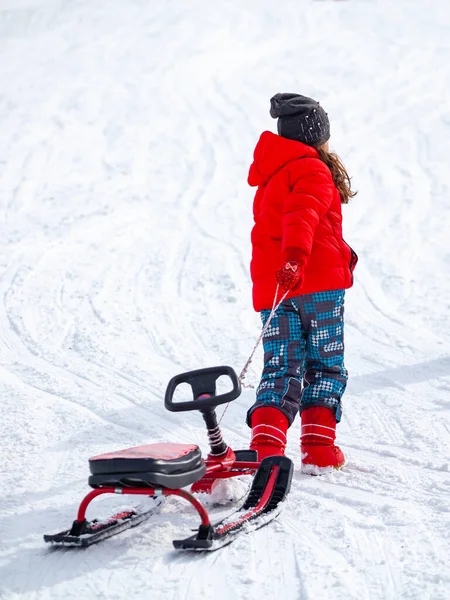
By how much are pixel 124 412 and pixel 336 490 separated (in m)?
1.57

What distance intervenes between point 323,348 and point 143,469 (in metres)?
1.31

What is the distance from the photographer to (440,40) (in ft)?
53.9

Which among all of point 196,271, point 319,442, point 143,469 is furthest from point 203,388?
point 196,271

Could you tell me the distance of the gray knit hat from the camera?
141 inches

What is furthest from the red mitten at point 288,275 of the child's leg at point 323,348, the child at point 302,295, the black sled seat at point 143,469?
the black sled seat at point 143,469

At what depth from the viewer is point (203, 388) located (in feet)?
9.27

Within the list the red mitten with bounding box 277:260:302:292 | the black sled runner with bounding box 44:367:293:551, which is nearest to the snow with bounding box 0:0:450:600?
the black sled runner with bounding box 44:367:293:551

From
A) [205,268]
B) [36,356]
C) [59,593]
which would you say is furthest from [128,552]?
[205,268]

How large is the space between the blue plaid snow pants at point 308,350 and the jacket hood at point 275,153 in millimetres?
610

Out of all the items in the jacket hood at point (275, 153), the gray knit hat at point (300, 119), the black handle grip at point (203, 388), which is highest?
the gray knit hat at point (300, 119)

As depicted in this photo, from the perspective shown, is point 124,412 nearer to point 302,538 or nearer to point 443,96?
point 302,538

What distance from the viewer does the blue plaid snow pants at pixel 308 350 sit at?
343cm

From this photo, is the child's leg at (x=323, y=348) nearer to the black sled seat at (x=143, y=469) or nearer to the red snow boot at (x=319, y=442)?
the red snow boot at (x=319, y=442)

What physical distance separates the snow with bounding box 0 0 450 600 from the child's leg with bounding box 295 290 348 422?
13.2 inches
